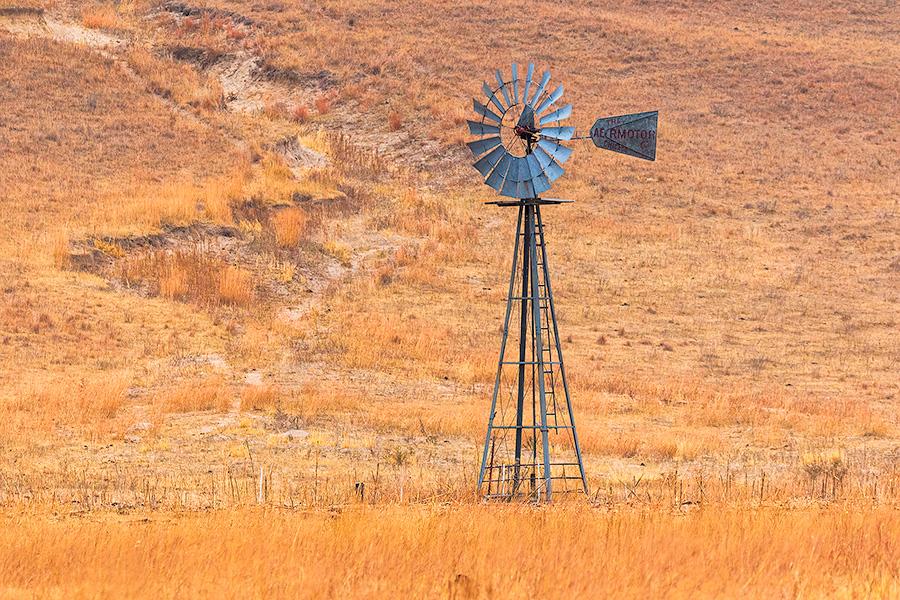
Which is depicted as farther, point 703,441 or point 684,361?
point 684,361

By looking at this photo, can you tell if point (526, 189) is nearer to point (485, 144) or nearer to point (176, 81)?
point (485, 144)

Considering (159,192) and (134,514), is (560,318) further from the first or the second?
(134,514)

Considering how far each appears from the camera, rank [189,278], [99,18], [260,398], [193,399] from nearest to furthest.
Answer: [193,399] < [260,398] < [189,278] < [99,18]

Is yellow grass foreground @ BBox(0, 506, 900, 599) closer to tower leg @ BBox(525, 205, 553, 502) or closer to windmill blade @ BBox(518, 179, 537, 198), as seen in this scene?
tower leg @ BBox(525, 205, 553, 502)

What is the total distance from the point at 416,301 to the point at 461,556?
20943 millimetres

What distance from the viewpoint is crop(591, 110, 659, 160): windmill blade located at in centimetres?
1223

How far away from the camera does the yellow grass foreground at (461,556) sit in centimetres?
765

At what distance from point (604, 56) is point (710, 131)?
9.86m

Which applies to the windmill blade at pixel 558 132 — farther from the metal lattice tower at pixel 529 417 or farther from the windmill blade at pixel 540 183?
the metal lattice tower at pixel 529 417

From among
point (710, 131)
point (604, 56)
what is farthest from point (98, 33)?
point (710, 131)

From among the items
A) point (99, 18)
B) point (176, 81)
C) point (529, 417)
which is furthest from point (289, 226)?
point (99, 18)

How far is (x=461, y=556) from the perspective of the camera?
8438 mm

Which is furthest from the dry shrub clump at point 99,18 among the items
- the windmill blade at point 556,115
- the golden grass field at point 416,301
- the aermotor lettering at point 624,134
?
the aermotor lettering at point 624,134

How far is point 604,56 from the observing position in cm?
5281
